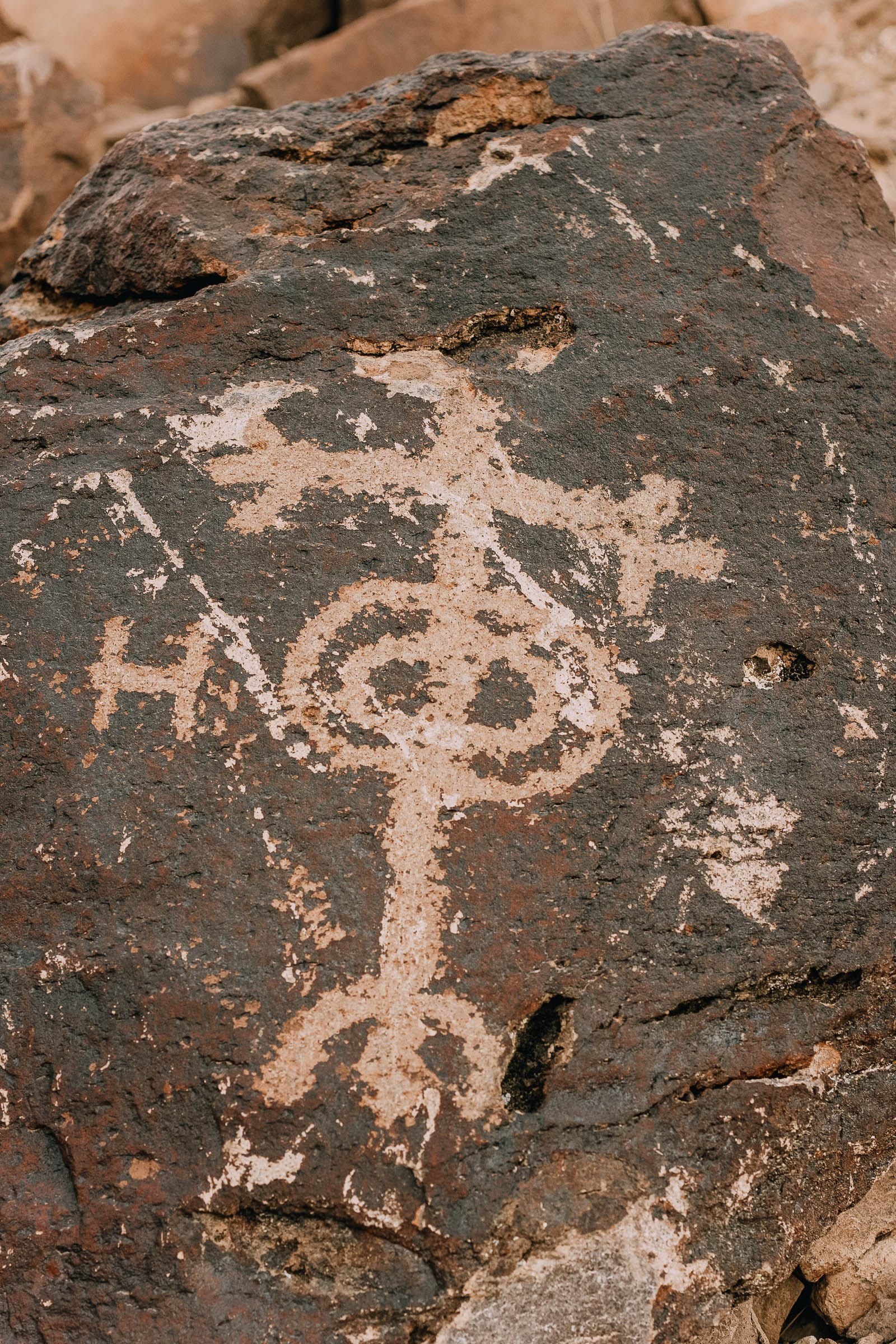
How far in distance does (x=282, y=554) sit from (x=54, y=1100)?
749mm

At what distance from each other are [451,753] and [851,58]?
2.87m

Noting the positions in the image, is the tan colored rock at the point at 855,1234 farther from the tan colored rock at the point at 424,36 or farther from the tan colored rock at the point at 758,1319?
the tan colored rock at the point at 424,36

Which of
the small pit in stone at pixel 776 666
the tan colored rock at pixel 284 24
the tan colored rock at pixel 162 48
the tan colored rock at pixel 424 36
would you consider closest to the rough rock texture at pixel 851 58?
the tan colored rock at pixel 424 36

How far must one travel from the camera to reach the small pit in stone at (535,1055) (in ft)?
4.44

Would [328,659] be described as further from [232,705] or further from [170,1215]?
[170,1215]

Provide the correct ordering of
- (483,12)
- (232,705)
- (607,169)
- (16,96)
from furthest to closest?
(483,12), (16,96), (607,169), (232,705)

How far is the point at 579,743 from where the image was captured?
144 centimetres

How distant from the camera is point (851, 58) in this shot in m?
3.21

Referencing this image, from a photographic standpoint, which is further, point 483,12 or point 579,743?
point 483,12

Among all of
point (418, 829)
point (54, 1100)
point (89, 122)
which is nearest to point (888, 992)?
point (418, 829)

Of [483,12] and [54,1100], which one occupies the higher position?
[483,12]

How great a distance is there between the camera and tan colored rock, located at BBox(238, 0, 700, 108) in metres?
3.60

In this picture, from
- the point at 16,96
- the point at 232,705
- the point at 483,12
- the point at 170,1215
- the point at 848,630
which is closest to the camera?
the point at 170,1215

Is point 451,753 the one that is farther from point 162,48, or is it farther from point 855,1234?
point 162,48
